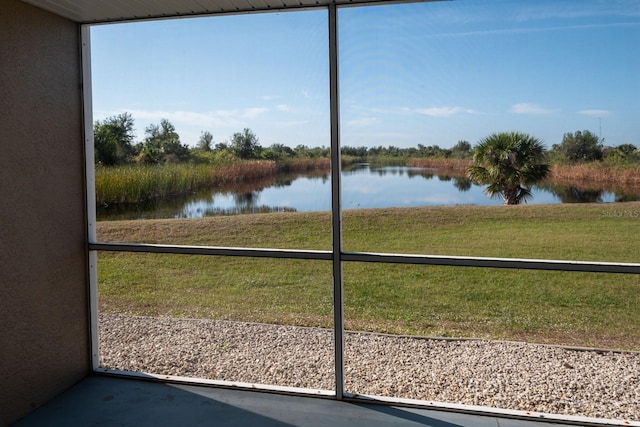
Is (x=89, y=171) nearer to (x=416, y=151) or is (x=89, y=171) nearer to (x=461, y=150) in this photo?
(x=416, y=151)

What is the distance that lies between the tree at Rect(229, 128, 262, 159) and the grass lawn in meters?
0.74

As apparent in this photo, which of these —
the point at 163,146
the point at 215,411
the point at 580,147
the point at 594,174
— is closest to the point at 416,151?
the point at 580,147

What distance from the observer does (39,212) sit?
9.02ft

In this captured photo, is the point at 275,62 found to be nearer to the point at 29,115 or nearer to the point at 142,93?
the point at 142,93

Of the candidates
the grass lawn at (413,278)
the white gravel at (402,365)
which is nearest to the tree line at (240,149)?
the grass lawn at (413,278)

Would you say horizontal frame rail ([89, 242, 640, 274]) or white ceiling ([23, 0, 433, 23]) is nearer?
horizontal frame rail ([89, 242, 640, 274])

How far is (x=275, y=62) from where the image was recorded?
6188mm

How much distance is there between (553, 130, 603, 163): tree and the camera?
471 cm

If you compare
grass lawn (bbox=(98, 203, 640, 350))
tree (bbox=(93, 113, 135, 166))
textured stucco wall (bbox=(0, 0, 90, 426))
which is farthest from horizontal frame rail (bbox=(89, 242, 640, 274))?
grass lawn (bbox=(98, 203, 640, 350))

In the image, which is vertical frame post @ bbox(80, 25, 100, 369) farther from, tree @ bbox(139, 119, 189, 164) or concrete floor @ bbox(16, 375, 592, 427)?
tree @ bbox(139, 119, 189, 164)

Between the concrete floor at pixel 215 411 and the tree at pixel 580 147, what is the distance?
3.00m

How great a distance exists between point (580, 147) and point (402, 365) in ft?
8.83

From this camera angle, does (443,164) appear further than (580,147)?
Yes

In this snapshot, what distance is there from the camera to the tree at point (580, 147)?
471 centimetres
